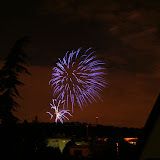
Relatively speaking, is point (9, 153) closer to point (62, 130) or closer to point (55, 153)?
point (55, 153)

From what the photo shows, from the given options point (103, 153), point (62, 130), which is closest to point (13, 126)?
point (103, 153)

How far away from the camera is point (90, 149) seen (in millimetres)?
46094

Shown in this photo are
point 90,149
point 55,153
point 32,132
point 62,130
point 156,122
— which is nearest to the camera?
point 156,122

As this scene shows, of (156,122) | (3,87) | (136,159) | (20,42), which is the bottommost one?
(136,159)

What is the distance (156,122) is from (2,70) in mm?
24065

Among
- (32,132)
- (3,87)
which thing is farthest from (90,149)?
(3,87)

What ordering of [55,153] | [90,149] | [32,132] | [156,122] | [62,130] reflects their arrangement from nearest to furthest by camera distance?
[156,122] < [55,153] < [32,132] < [90,149] < [62,130]

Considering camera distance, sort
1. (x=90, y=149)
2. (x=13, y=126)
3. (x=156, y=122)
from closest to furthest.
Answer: (x=156, y=122) < (x=13, y=126) < (x=90, y=149)

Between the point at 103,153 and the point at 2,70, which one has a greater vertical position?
the point at 2,70

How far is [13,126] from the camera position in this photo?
31562 millimetres

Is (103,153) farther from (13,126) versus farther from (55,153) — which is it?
(13,126)

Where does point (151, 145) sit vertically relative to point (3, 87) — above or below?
below

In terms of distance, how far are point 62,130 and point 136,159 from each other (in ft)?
256

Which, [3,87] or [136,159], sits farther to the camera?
[3,87]
